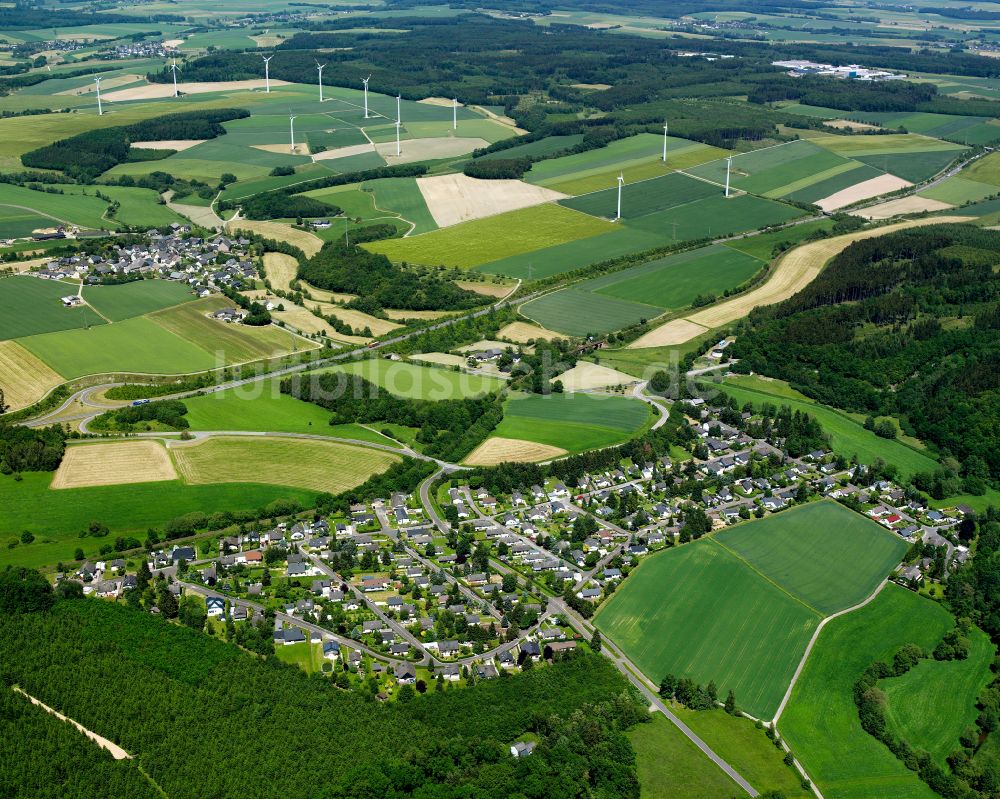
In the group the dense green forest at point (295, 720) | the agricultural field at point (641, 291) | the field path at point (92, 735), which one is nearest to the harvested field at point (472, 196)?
the agricultural field at point (641, 291)

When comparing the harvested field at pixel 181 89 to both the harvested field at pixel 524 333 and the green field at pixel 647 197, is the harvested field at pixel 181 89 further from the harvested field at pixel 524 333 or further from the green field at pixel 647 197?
the harvested field at pixel 524 333

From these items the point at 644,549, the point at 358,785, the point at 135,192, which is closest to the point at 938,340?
the point at 644,549

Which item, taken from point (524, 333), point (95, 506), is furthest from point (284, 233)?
point (95, 506)

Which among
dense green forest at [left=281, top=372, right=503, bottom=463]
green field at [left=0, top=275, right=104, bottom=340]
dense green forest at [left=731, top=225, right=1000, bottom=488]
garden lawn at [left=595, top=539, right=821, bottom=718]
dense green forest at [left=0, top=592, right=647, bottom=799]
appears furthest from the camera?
green field at [left=0, top=275, right=104, bottom=340]

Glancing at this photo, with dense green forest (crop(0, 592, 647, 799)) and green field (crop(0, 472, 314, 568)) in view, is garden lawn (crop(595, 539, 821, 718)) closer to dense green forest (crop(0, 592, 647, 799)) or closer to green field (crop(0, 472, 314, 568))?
dense green forest (crop(0, 592, 647, 799))

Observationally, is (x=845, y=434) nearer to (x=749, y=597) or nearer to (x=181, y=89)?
(x=749, y=597)

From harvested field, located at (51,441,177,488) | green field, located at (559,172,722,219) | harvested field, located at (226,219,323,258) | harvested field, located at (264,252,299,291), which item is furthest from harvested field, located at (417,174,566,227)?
harvested field, located at (51,441,177,488)
